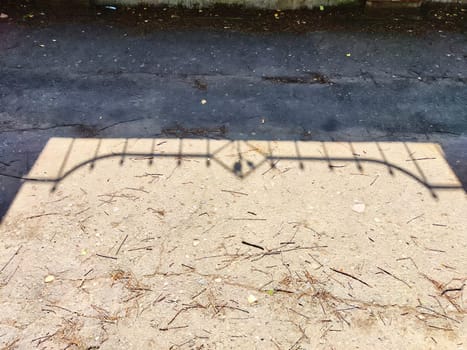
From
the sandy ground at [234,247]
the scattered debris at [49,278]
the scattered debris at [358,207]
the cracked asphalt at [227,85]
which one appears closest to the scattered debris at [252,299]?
the sandy ground at [234,247]

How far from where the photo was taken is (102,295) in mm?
3771

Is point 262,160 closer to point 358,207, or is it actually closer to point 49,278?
point 358,207

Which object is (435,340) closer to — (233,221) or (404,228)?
(404,228)

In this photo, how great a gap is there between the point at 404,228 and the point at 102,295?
293cm

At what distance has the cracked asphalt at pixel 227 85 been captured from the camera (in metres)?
5.47

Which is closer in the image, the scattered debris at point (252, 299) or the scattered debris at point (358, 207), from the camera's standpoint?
the scattered debris at point (252, 299)

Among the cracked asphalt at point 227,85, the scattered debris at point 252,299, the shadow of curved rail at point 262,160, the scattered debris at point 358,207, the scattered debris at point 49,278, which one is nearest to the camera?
the scattered debris at point 252,299

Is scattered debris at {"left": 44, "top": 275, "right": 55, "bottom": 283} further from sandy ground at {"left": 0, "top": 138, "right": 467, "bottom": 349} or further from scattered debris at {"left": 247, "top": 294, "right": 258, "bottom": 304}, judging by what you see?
scattered debris at {"left": 247, "top": 294, "right": 258, "bottom": 304}

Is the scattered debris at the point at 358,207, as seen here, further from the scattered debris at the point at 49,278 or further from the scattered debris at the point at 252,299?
the scattered debris at the point at 49,278

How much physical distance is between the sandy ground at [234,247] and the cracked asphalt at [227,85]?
31 cm

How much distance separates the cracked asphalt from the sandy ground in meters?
0.31

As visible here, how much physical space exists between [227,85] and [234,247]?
9.39ft

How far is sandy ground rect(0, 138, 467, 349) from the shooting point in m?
3.56

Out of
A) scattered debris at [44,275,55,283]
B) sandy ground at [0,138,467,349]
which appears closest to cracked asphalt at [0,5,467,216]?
sandy ground at [0,138,467,349]
